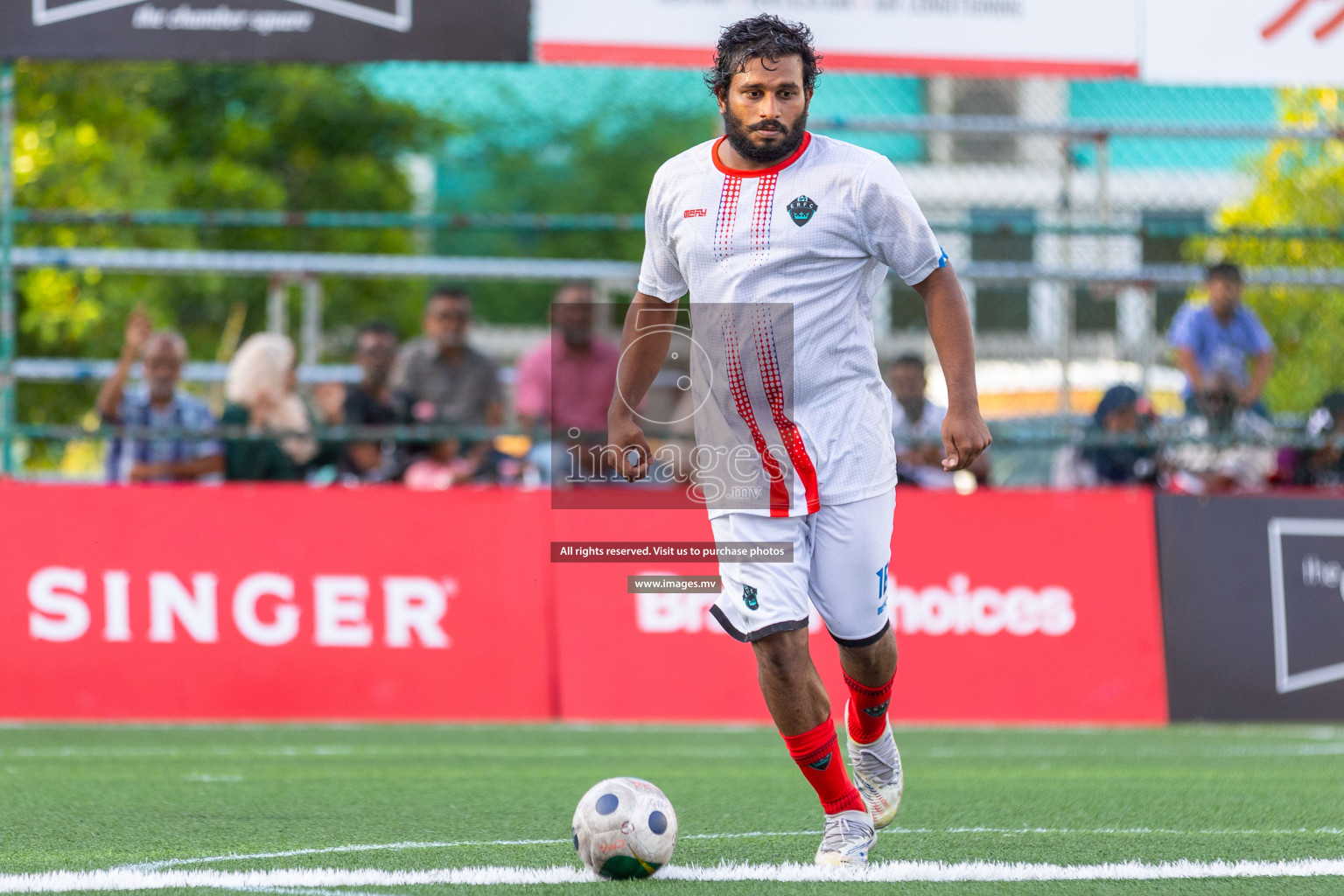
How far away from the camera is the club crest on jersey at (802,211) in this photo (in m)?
3.99

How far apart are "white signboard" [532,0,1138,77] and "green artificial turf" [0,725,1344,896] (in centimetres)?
352

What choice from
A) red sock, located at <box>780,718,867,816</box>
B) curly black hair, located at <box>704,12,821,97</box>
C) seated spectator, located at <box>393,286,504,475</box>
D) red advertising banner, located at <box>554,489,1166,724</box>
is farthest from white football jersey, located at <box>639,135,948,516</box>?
seated spectator, located at <box>393,286,504,475</box>

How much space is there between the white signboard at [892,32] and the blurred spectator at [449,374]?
1525 millimetres

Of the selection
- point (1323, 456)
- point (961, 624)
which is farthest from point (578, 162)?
point (961, 624)

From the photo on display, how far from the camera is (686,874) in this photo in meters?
3.91

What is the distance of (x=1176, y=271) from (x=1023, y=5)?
178 centimetres

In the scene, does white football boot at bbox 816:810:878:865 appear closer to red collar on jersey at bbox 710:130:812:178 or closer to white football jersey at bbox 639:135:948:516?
white football jersey at bbox 639:135:948:516

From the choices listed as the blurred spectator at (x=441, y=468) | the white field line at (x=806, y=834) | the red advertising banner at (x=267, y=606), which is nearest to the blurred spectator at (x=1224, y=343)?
the red advertising banner at (x=267, y=606)

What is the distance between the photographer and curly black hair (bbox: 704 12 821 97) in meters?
3.97

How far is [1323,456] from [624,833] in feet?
21.1

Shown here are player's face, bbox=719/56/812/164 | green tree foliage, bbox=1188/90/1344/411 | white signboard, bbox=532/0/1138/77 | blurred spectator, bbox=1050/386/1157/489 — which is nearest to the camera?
player's face, bbox=719/56/812/164

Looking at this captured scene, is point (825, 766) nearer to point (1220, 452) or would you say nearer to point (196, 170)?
point (1220, 452)

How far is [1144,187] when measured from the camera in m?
16.1

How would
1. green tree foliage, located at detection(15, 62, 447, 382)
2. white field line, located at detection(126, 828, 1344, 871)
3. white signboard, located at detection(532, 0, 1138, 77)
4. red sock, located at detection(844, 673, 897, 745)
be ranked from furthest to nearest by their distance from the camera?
green tree foliage, located at detection(15, 62, 447, 382)
white signboard, located at detection(532, 0, 1138, 77)
red sock, located at detection(844, 673, 897, 745)
white field line, located at detection(126, 828, 1344, 871)
